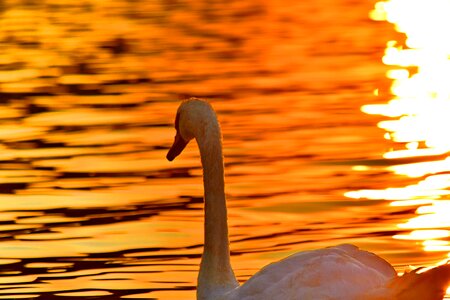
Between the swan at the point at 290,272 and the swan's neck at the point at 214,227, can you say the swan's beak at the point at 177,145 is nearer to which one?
the swan at the point at 290,272

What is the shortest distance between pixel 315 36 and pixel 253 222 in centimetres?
1266

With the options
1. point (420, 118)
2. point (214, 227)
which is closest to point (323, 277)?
point (214, 227)

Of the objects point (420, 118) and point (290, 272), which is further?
point (420, 118)

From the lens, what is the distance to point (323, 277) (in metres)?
8.64

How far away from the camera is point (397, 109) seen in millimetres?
Answer: 19172

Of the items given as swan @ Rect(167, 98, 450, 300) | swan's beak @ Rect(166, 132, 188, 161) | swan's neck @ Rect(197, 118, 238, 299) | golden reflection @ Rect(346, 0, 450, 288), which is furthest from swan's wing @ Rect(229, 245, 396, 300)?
golden reflection @ Rect(346, 0, 450, 288)

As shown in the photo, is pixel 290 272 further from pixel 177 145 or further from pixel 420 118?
pixel 420 118

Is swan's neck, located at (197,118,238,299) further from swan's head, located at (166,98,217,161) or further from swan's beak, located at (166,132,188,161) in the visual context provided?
swan's beak, located at (166,132,188,161)

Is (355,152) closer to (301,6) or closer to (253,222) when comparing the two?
(253,222)

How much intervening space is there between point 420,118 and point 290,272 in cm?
985

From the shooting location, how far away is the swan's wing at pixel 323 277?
8.53m

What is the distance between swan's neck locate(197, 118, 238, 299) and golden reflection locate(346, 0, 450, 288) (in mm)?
1907

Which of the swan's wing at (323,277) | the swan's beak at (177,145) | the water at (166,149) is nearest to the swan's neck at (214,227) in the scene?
the swan's beak at (177,145)

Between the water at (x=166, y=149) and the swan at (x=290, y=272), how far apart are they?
1.18 meters
